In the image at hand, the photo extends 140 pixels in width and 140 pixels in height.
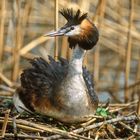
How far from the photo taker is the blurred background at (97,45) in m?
7.98

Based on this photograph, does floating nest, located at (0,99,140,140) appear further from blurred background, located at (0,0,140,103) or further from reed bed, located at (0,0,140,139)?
blurred background, located at (0,0,140,103)

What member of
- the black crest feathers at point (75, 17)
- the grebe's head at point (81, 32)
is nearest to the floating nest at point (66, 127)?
the grebe's head at point (81, 32)

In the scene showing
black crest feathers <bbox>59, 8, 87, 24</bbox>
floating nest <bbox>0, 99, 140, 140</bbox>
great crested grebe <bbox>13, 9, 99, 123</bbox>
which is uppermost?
black crest feathers <bbox>59, 8, 87, 24</bbox>

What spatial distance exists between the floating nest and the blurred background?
1.84 meters

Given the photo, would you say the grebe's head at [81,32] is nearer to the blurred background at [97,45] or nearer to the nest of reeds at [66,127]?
the nest of reeds at [66,127]

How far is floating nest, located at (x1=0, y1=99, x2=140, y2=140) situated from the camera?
503 cm

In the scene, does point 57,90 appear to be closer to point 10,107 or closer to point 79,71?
point 79,71

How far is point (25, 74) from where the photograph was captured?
5.77 m

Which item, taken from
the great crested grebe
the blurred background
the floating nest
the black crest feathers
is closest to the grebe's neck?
the great crested grebe

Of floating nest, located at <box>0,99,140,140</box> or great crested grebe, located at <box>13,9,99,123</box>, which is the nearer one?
floating nest, located at <box>0,99,140,140</box>

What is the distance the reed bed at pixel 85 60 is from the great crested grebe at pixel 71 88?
0.45 feet

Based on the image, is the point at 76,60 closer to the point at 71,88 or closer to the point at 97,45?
the point at 71,88

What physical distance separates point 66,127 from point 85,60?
2581 millimetres

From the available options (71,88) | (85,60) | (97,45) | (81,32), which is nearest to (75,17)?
(81,32)
